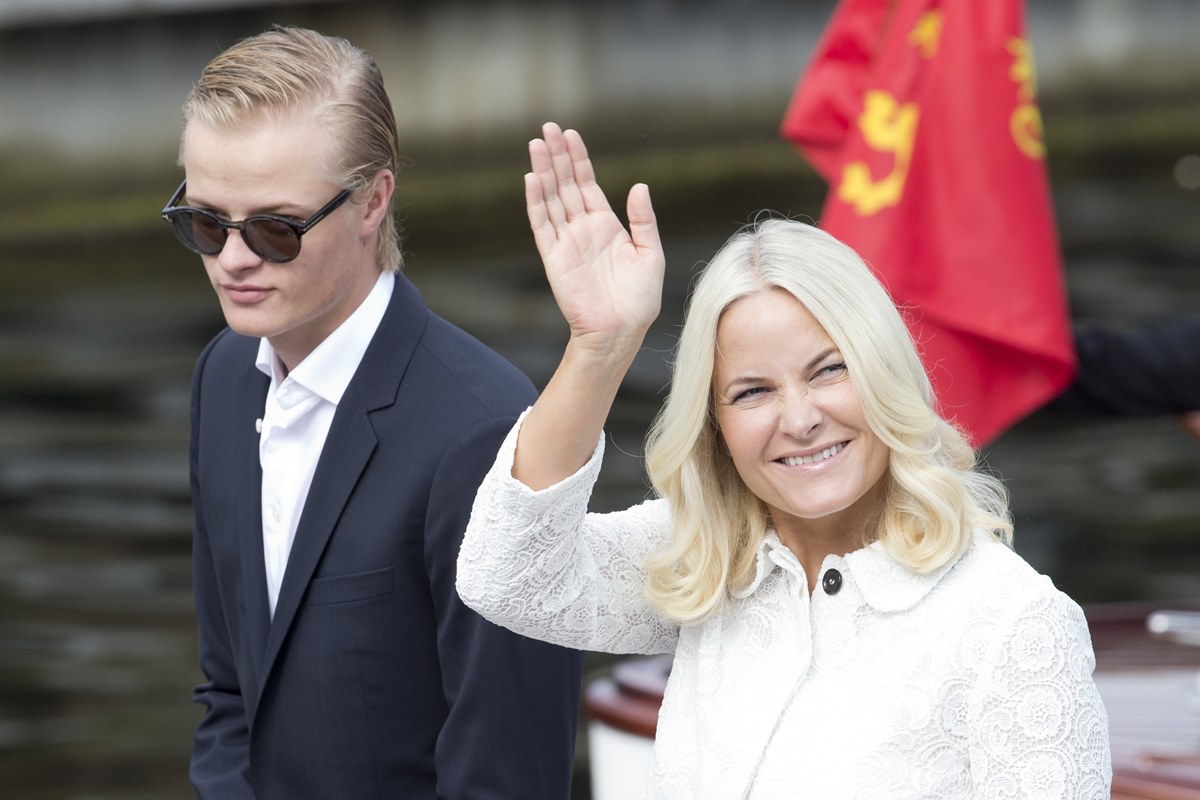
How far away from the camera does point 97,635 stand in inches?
328

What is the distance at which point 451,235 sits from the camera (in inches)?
883

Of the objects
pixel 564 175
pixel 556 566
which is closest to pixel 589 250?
pixel 564 175

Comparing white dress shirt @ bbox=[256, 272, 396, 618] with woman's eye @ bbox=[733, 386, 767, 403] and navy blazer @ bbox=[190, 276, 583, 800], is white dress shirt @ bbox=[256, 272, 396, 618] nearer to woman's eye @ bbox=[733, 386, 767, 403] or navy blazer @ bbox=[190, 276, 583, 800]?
navy blazer @ bbox=[190, 276, 583, 800]

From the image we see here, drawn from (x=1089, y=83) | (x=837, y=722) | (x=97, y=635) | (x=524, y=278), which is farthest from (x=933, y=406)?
(x=1089, y=83)

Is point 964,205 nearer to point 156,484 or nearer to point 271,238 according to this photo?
point 271,238

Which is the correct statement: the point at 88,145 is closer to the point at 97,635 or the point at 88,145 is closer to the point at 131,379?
the point at 131,379

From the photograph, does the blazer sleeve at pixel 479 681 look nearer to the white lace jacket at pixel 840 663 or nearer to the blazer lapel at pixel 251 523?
the white lace jacket at pixel 840 663

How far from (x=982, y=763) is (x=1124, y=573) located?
300 inches

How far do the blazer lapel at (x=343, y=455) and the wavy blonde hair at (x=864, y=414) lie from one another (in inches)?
14.8

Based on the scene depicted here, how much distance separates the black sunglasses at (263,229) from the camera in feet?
6.93

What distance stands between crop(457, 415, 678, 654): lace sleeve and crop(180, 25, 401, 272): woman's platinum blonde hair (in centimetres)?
49

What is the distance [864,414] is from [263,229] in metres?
0.75

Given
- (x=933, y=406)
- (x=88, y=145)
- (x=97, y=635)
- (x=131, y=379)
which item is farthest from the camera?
(x=88, y=145)

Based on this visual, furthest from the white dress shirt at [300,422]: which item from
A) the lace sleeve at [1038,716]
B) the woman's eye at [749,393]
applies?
the lace sleeve at [1038,716]
